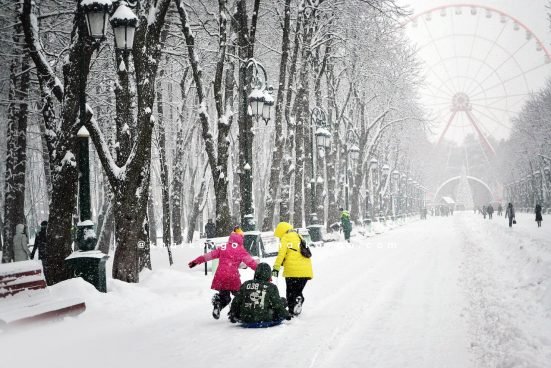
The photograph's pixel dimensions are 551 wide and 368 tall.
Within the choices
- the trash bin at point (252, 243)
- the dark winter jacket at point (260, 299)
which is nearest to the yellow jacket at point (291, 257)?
the dark winter jacket at point (260, 299)

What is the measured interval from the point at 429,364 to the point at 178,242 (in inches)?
768

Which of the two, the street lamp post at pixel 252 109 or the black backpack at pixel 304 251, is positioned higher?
the street lamp post at pixel 252 109

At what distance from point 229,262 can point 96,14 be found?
442cm

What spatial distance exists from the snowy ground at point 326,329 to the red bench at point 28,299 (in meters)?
0.19

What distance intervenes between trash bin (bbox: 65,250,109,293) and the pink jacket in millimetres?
2103

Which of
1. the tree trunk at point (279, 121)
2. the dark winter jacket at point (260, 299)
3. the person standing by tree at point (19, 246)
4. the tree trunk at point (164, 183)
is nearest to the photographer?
the dark winter jacket at point (260, 299)

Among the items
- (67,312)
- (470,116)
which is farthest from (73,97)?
(470,116)

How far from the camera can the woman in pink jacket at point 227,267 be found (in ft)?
24.6

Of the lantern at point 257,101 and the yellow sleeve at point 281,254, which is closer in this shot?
the yellow sleeve at point 281,254

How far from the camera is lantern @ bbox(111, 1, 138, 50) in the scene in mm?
8859

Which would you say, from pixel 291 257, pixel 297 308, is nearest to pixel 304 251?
pixel 291 257

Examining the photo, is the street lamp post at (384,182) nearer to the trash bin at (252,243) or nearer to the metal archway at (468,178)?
the trash bin at (252,243)

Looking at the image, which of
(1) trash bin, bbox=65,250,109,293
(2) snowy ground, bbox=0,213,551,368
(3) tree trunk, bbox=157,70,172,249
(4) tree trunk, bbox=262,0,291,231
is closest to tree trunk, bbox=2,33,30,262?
(3) tree trunk, bbox=157,70,172,249

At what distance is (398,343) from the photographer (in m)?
6.07
